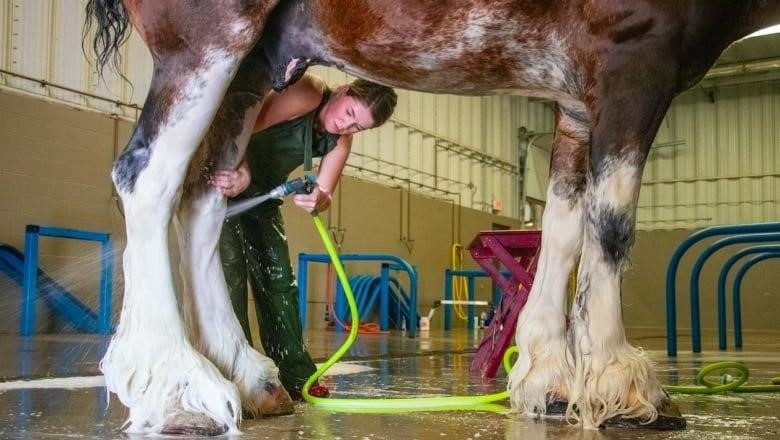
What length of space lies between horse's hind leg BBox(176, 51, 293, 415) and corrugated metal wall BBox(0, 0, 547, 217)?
3604 millimetres

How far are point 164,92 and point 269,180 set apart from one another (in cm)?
76

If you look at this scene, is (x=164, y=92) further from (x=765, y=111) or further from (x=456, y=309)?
(x=765, y=111)

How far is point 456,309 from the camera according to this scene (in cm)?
1784

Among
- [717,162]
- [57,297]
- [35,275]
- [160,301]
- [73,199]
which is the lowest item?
[57,297]

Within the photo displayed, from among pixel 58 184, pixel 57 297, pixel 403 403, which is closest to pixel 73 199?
→ pixel 58 184

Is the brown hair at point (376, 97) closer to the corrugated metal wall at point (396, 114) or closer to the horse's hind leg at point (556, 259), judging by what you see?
the horse's hind leg at point (556, 259)

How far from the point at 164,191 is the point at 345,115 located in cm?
82

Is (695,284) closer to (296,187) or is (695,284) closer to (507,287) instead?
(507,287)

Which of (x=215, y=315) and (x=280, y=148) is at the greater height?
(x=280, y=148)

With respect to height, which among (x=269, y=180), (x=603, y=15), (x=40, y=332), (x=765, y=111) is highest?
(x=765, y=111)

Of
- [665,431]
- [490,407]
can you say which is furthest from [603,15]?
[490,407]

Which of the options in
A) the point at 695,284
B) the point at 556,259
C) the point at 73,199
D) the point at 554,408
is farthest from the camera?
the point at 73,199

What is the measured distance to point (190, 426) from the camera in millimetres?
2107

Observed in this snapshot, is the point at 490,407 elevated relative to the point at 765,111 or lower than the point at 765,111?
lower
